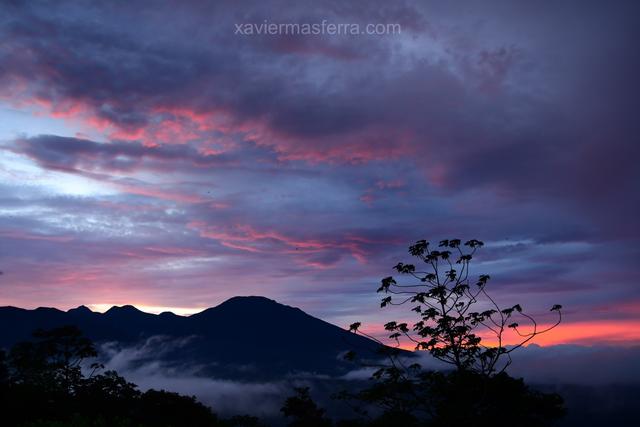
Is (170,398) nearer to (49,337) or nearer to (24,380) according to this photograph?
(24,380)

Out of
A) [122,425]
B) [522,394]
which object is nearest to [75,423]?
[122,425]

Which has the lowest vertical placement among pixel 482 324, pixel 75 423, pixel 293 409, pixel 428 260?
pixel 293 409

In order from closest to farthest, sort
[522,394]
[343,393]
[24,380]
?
[343,393] → [522,394] → [24,380]

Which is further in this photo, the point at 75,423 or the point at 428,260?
the point at 428,260

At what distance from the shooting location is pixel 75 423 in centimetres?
1313

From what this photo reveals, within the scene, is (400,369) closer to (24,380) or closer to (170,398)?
(170,398)

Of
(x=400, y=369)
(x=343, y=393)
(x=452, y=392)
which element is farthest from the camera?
(x=452, y=392)

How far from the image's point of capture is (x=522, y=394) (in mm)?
41688

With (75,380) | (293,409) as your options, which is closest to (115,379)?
(75,380)

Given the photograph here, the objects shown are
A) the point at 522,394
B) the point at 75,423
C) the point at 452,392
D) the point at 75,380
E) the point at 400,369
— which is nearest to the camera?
the point at 75,423

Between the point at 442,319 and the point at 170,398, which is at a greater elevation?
the point at 442,319

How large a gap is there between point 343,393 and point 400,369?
3058mm

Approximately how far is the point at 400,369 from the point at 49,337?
2279 inches

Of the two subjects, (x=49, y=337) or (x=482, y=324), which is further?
(x=49, y=337)
